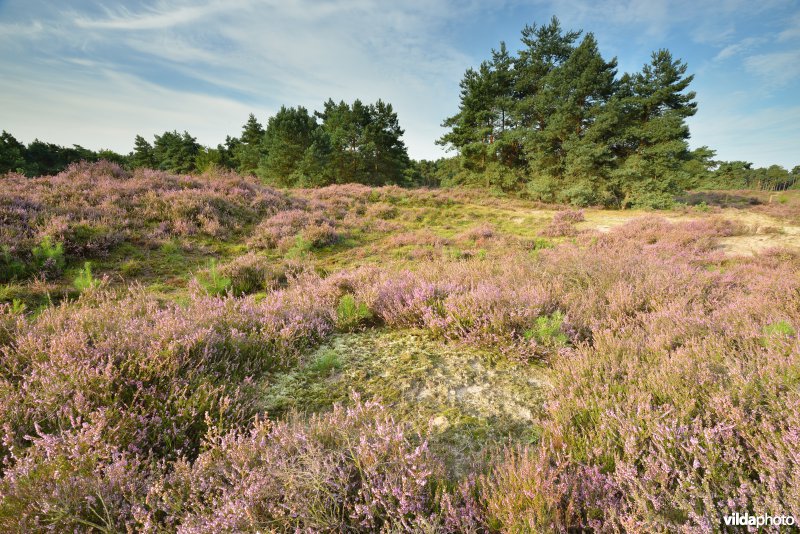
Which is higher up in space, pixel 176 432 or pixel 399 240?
pixel 399 240

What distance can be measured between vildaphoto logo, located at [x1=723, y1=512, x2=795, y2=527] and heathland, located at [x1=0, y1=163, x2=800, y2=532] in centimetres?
3

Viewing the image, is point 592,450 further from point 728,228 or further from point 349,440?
point 728,228

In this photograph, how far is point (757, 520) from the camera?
1316 mm

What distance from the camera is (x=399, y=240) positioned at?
10016 mm

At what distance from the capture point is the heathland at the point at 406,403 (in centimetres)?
149

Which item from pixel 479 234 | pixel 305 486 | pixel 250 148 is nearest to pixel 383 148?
pixel 250 148

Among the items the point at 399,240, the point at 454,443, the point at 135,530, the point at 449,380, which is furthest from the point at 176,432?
the point at 399,240

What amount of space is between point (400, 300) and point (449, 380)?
1.47 meters

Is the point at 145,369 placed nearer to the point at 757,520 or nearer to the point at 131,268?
the point at 757,520

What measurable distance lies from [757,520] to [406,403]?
1.81 meters

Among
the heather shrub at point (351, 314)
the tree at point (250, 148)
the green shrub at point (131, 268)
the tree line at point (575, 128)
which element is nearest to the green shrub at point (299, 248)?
the green shrub at point (131, 268)

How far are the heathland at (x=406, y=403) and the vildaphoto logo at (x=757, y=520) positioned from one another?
1.1 inches

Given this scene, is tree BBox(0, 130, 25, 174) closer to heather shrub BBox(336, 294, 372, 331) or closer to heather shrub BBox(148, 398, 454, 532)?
heather shrub BBox(336, 294, 372, 331)

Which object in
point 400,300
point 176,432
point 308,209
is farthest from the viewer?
point 308,209
